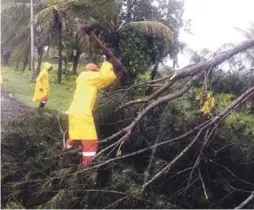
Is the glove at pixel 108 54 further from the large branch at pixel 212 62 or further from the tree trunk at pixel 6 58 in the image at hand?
the tree trunk at pixel 6 58

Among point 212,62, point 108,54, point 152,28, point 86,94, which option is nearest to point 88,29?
point 108,54

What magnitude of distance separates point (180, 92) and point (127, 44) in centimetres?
677

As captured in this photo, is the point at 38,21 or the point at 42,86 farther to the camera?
the point at 38,21

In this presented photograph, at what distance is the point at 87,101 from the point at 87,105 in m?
Result: 0.04

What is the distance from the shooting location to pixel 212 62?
12.8ft

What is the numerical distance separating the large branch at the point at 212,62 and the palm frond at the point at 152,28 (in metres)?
6.55

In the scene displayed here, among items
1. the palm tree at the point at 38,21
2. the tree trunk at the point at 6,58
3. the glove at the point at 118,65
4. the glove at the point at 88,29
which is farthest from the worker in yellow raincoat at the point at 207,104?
the tree trunk at the point at 6,58

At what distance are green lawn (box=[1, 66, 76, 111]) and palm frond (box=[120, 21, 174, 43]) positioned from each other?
2175mm

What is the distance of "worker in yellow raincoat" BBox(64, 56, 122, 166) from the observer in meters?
4.22

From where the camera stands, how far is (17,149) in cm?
405

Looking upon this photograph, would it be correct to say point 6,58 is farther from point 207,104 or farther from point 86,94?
point 207,104

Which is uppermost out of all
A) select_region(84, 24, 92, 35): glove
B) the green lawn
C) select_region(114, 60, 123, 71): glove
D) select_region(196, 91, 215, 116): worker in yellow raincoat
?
select_region(84, 24, 92, 35): glove

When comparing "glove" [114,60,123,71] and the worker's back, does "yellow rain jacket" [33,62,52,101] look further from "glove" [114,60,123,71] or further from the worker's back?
"glove" [114,60,123,71]

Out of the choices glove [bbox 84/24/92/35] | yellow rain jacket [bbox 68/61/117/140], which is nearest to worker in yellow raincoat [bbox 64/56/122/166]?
yellow rain jacket [bbox 68/61/117/140]
